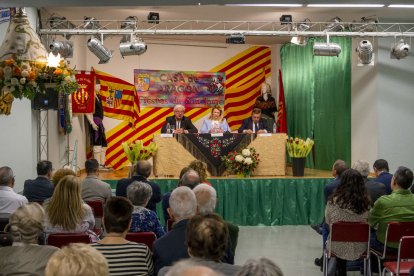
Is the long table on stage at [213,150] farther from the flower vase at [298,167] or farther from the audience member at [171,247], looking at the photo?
the audience member at [171,247]

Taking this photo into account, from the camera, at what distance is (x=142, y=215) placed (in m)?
4.87

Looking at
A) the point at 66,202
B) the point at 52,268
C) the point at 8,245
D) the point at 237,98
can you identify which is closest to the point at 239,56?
the point at 237,98

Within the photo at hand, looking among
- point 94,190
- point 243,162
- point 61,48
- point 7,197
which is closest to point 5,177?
point 7,197

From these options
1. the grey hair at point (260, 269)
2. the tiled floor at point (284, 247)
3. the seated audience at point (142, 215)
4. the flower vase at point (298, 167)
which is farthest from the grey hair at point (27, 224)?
the flower vase at point (298, 167)

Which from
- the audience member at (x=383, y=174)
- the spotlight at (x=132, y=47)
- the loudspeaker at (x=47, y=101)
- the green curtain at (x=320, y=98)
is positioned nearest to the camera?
the audience member at (x=383, y=174)

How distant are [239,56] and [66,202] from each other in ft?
34.2

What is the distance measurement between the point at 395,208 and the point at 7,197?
3.31 m

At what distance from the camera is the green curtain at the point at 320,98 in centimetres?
1210

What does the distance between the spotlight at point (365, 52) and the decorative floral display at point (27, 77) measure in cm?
580

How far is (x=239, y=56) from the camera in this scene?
14859 millimetres

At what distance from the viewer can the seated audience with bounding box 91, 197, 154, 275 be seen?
3.55 metres

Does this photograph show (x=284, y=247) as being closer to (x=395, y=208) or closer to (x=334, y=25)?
(x=395, y=208)

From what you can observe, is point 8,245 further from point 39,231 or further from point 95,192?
point 95,192

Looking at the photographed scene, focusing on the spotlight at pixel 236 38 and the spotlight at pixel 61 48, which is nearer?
the spotlight at pixel 61 48
